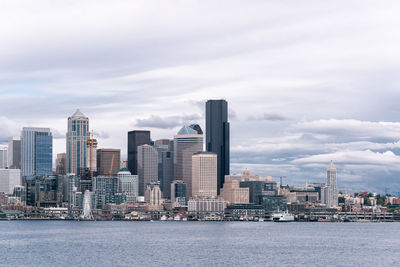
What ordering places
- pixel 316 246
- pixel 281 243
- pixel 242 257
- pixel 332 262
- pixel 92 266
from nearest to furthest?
1. pixel 92 266
2. pixel 332 262
3. pixel 242 257
4. pixel 316 246
5. pixel 281 243

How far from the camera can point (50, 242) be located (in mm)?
163625

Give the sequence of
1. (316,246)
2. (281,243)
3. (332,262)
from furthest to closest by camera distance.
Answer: (281,243)
(316,246)
(332,262)

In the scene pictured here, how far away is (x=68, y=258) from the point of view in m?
123

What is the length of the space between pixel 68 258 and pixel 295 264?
129 ft

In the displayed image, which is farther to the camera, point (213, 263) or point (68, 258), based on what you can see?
point (68, 258)

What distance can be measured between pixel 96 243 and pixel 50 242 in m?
12.1

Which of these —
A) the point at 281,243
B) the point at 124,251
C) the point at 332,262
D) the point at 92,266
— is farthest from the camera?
the point at 281,243

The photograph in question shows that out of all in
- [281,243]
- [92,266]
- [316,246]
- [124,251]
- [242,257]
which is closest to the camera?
[92,266]

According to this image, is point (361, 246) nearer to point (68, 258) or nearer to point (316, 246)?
point (316, 246)

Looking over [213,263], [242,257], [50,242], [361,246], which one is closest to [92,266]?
[213,263]

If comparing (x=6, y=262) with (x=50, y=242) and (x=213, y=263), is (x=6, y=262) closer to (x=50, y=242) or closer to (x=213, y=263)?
(x=213, y=263)

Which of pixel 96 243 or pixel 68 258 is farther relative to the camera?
pixel 96 243

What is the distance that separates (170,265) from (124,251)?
1049 inches

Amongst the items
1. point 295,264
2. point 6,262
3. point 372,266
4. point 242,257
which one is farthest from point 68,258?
point 372,266
